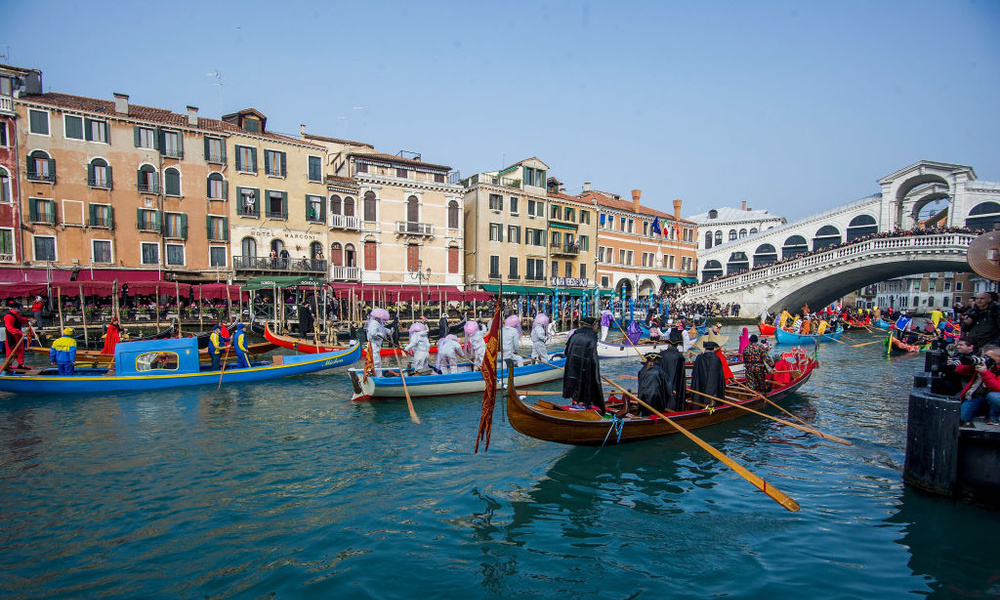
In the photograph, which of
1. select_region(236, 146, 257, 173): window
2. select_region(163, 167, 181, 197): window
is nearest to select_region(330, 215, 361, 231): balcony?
select_region(236, 146, 257, 173): window

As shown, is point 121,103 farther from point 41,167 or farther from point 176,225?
point 176,225

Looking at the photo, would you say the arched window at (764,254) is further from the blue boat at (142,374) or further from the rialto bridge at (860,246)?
the blue boat at (142,374)

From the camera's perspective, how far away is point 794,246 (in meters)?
49.5

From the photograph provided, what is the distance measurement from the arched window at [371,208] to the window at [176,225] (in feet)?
33.2

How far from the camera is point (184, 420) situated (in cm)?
1045

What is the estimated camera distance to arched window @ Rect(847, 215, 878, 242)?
149 ft

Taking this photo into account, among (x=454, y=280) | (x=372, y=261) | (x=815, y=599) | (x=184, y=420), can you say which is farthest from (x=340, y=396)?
(x=454, y=280)

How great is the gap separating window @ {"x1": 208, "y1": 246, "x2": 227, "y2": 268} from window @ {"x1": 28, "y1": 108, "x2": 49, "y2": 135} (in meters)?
8.98

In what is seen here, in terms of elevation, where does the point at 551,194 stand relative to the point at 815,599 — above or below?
above

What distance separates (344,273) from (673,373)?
85.9 ft

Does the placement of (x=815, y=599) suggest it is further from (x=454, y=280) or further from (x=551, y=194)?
(x=551, y=194)

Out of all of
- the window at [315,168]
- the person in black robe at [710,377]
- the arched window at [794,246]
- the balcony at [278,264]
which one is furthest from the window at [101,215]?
the arched window at [794,246]

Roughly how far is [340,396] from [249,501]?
6482 millimetres

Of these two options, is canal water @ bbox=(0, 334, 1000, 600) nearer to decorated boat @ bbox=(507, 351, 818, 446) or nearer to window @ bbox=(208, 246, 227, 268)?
decorated boat @ bbox=(507, 351, 818, 446)
